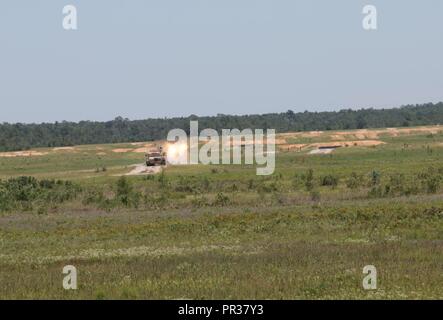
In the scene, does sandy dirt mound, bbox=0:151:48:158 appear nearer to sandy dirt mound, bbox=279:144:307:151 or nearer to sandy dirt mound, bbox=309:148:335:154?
sandy dirt mound, bbox=279:144:307:151

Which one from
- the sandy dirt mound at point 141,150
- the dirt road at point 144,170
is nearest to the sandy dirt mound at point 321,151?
the dirt road at point 144,170

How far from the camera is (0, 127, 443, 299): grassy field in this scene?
17797mm

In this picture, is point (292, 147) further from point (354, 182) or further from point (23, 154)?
point (354, 182)

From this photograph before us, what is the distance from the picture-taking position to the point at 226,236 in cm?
2897

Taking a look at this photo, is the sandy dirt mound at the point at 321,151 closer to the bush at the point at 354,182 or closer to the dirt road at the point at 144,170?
the dirt road at the point at 144,170

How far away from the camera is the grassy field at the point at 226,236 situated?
17.8m

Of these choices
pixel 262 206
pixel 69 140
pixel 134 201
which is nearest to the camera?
pixel 262 206

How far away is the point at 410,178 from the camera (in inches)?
2163

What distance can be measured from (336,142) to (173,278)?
92102 millimetres

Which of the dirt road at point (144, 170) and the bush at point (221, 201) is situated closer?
the bush at point (221, 201)

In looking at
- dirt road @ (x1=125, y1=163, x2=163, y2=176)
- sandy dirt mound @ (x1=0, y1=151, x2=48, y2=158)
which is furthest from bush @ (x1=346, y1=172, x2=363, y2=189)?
sandy dirt mound @ (x1=0, y1=151, x2=48, y2=158)

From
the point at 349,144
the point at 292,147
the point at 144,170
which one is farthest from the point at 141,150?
A: the point at 144,170
